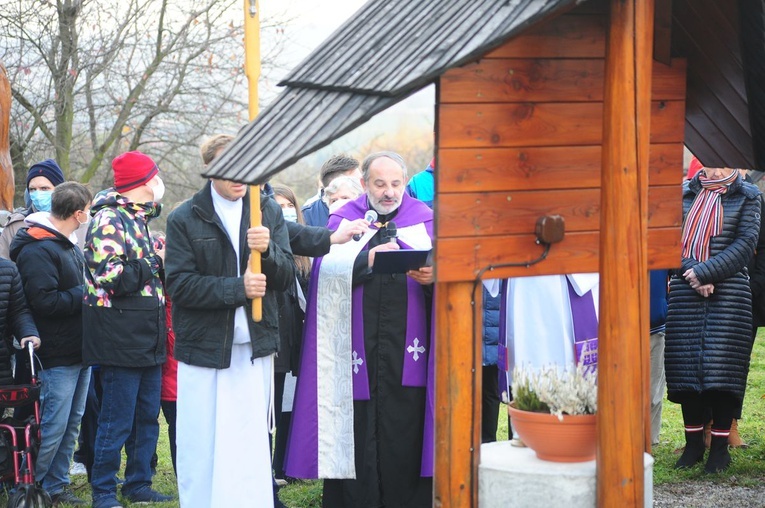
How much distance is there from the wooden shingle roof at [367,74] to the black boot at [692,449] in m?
4.39

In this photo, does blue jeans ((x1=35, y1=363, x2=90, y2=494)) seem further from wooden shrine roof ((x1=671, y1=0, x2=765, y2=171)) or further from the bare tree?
the bare tree

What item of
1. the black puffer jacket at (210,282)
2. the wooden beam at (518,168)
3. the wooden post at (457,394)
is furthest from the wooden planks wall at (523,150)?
the black puffer jacket at (210,282)

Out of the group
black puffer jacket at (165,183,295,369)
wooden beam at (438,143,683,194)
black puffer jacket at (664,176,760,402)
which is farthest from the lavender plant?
black puffer jacket at (664,176,760,402)

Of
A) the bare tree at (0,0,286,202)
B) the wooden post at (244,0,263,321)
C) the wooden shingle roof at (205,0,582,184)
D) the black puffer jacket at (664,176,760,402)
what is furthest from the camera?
the bare tree at (0,0,286,202)

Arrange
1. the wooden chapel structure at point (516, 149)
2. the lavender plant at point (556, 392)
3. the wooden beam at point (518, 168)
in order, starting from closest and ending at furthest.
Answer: the wooden chapel structure at point (516, 149) < the wooden beam at point (518, 168) < the lavender plant at point (556, 392)

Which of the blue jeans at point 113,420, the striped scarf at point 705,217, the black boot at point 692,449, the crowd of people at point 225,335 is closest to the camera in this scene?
the crowd of people at point 225,335

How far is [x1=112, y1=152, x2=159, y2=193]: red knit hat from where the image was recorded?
19.6 ft

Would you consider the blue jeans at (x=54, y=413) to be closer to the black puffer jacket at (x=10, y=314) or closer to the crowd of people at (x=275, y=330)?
the crowd of people at (x=275, y=330)

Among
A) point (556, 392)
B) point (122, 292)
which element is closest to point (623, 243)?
point (556, 392)

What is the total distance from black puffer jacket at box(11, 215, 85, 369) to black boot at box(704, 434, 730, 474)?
4.36 meters

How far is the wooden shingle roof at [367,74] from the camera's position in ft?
11.5

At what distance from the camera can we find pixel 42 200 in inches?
296

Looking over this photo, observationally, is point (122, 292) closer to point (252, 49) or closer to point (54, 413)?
point (54, 413)

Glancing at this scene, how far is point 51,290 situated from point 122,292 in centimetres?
63
